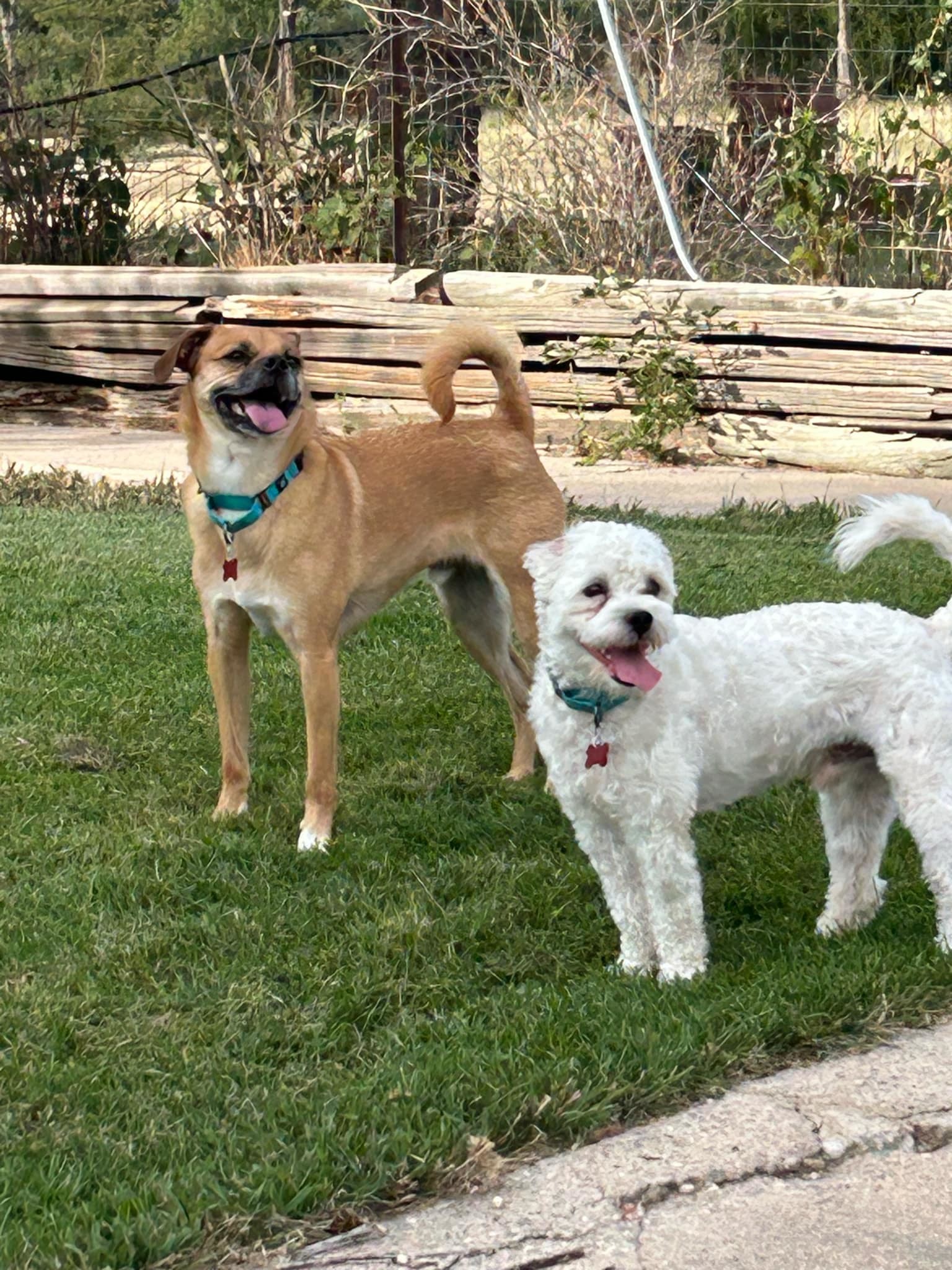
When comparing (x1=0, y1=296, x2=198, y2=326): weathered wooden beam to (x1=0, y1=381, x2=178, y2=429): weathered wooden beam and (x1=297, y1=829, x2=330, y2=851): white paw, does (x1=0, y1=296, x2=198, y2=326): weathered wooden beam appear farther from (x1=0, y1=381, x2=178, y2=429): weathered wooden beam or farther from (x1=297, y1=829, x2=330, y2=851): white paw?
(x1=297, y1=829, x2=330, y2=851): white paw

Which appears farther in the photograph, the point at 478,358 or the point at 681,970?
the point at 478,358

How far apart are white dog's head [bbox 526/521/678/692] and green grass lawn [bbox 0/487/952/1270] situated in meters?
0.73

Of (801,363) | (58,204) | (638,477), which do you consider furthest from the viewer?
(58,204)

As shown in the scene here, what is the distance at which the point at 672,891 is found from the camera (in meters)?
3.79

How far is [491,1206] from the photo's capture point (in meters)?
2.82

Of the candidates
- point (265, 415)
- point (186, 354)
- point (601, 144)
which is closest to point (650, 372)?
point (601, 144)

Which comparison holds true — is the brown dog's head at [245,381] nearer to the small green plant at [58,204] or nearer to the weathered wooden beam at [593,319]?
the weathered wooden beam at [593,319]

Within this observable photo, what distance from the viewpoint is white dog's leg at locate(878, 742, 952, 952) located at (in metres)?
3.85

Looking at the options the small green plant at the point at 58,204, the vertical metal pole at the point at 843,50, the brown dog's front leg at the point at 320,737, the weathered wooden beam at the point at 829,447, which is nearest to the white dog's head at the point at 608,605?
the brown dog's front leg at the point at 320,737

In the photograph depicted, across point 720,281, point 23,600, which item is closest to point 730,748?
point 23,600

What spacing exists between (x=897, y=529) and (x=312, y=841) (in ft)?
6.25

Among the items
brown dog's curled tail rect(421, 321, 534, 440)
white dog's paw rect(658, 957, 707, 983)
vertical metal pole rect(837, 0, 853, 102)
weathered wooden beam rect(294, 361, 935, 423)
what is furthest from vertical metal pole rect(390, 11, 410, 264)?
white dog's paw rect(658, 957, 707, 983)

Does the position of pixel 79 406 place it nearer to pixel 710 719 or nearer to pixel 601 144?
pixel 601 144

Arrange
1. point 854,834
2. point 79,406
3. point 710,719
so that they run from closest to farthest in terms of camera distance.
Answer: point 710,719
point 854,834
point 79,406
